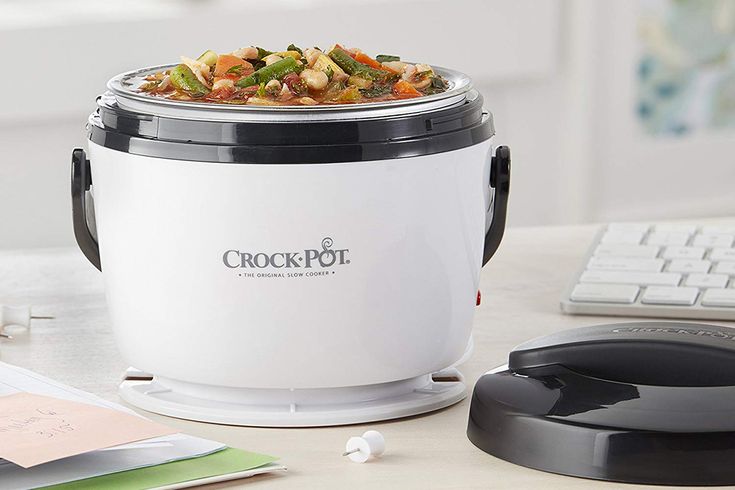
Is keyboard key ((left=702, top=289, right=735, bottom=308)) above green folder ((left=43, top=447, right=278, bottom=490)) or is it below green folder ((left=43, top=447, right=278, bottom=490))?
below

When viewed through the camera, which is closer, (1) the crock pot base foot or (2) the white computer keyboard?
(1) the crock pot base foot

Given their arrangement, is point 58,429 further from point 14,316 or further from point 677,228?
point 677,228

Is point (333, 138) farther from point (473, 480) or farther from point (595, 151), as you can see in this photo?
point (595, 151)

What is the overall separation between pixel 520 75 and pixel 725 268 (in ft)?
6.75

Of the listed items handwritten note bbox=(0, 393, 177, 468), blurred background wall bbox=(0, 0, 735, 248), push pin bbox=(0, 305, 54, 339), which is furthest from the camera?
blurred background wall bbox=(0, 0, 735, 248)

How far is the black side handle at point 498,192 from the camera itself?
2.92 ft

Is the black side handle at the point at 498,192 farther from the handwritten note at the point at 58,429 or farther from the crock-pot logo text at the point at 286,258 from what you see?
the handwritten note at the point at 58,429

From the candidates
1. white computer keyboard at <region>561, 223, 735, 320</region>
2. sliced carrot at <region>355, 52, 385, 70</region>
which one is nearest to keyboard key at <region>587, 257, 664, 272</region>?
white computer keyboard at <region>561, 223, 735, 320</region>

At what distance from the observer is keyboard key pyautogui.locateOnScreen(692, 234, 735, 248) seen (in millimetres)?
1251

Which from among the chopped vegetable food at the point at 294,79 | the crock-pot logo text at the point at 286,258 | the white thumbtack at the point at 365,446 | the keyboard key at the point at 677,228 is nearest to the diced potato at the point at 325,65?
the chopped vegetable food at the point at 294,79

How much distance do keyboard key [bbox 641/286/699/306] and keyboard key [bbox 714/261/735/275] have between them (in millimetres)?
66

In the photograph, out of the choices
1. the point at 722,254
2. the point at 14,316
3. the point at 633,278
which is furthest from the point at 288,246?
the point at 722,254

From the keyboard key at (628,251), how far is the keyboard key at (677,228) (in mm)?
64

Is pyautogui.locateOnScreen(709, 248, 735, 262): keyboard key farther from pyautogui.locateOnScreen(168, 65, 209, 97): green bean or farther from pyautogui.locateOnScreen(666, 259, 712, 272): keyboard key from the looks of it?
pyautogui.locateOnScreen(168, 65, 209, 97): green bean
